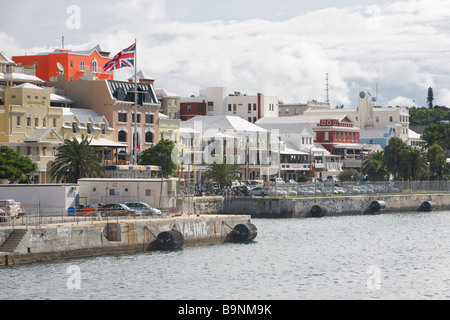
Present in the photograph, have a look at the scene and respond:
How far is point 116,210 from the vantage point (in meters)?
64.2

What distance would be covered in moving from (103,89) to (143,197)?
44056 mm

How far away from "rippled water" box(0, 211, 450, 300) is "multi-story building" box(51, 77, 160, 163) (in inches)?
1825

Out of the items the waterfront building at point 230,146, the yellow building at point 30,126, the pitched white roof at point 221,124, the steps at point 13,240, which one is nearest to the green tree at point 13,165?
the yellow building at point 30,126

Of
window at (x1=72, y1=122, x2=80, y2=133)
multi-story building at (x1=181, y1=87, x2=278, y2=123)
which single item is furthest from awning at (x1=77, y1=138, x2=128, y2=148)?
multi-story building at (x1=181, y1=87, x2=278, y2=123)

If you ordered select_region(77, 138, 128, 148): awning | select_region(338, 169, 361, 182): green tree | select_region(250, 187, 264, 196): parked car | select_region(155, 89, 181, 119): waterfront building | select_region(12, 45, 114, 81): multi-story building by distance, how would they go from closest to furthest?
select_region(250, 187, 264, 196): parked car → select_region(77, 138, 128, 148): awning → select_region(12, 45, 114, 81): multi-story building → select_region(338, 169, 361, 182): green tree → select_region(155, 89, 181, 119): waterfront building

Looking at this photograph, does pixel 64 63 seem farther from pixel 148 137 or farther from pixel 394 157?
pixel 394 157

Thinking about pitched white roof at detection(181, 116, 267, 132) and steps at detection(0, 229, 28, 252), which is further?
pitched white roof at detection(181, 116, 267, 132)

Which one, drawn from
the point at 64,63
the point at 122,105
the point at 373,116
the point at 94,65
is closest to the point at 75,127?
the point at 122,105

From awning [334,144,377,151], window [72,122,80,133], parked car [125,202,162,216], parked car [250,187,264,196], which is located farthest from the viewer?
awning [334,144,377,151]

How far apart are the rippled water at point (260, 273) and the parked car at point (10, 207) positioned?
919 centimetres

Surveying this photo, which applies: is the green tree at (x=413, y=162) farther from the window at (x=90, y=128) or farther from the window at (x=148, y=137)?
the window at (x=90, y=128)

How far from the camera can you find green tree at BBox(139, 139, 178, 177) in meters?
110

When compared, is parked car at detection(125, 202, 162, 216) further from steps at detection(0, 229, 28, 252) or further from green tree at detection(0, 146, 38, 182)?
green tree at detection(0, 146, 38, 182)
